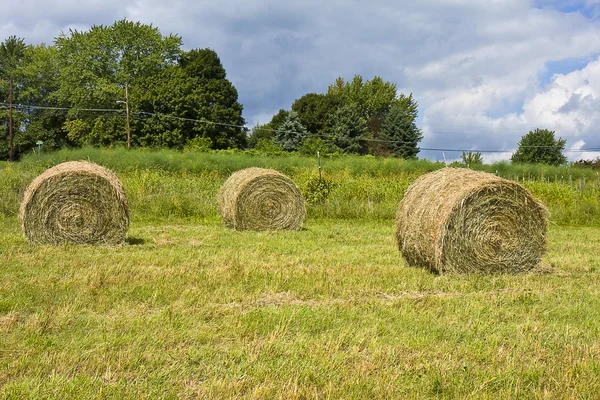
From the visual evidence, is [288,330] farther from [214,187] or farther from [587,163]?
[587,163]

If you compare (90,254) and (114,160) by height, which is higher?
(114,160)

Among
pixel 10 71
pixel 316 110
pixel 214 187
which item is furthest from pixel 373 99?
pixel 214 187

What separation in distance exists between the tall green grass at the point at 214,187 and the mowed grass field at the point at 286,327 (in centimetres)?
788

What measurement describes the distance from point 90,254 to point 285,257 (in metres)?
3.29

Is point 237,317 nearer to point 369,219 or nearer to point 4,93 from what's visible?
point 369,219

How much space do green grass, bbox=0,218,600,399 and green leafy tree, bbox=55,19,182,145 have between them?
44781mm

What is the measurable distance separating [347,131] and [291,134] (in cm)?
533

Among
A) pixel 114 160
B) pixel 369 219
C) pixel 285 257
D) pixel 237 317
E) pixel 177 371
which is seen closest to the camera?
pixel 177 371

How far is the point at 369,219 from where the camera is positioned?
1770 centimetres

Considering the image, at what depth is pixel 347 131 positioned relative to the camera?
5234 centimetres

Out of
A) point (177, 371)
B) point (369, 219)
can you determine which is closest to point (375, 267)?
point (177, 371)

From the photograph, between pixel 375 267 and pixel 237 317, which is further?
pixel 375 267

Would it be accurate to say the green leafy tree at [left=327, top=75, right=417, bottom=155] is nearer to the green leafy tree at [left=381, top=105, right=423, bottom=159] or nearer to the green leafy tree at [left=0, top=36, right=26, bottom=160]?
the green leafy tree at [left=381, top=105, right=423, bottom=159]

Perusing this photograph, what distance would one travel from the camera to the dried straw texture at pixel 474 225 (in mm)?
8125
